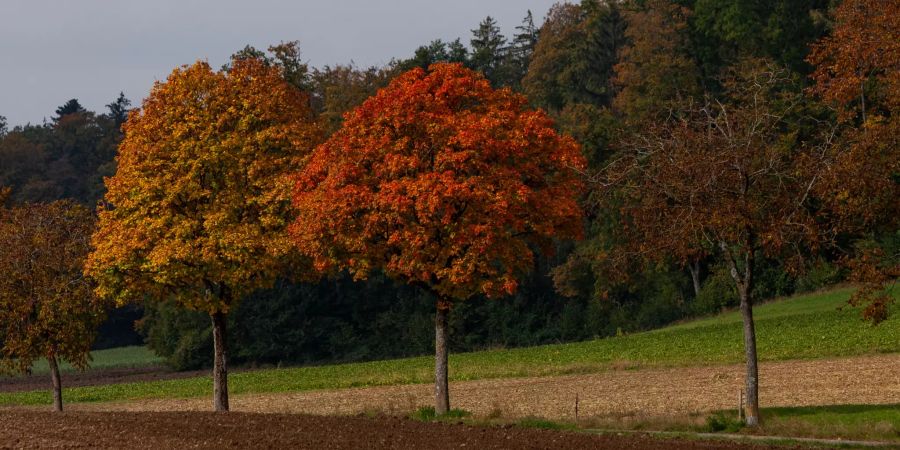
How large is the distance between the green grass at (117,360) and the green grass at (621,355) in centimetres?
3576

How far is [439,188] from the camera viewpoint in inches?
1348

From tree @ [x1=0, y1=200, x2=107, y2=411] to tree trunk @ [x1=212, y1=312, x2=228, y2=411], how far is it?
513 centimetres

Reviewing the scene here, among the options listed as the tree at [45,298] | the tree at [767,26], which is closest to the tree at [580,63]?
the tree at [767,26]

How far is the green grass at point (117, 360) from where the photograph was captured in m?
99.4

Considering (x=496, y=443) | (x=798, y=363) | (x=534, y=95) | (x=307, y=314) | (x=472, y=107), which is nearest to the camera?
(x=496, y=443)

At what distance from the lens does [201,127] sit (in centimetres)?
4041

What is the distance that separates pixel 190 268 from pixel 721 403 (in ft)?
63.5

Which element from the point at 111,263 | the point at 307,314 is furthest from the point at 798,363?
the point at 307,314

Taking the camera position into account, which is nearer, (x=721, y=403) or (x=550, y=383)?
(x=721, y=403)

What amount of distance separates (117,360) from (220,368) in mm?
72919

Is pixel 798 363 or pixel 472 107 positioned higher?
pixel 472 107

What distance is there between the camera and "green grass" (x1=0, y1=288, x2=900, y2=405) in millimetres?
51438

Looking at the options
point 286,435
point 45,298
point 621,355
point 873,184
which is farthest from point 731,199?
point 621,355

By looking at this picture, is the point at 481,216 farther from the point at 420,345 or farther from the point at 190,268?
the point at 420,345
